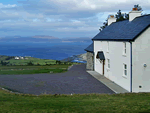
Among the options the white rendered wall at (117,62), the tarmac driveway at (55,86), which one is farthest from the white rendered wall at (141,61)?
the tarmac driveway at (55,86)

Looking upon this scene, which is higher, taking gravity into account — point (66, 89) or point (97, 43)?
point (97, 43)

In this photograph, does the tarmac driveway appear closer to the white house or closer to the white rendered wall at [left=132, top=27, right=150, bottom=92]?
the white house

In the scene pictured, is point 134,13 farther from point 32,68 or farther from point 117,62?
point 32,68

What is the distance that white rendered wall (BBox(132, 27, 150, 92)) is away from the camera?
16109 mm

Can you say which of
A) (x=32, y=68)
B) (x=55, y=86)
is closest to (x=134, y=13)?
(x=55, y=86)

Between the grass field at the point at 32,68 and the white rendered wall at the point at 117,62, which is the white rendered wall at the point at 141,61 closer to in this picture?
the white rendered wall at the point at 117,62

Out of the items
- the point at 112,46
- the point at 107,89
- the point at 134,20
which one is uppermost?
the point at 134,20

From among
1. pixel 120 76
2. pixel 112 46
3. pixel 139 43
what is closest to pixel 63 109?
pixel 139 43

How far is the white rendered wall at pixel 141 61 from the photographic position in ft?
52.9

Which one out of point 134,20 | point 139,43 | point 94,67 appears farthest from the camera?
point 94,67

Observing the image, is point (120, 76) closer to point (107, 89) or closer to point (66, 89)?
point (107, 89)

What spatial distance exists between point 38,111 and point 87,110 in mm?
2142

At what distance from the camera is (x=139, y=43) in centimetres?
1616

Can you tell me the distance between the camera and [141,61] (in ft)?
53.2
